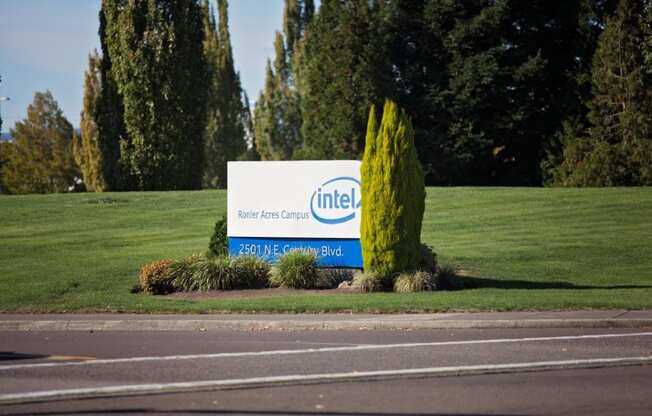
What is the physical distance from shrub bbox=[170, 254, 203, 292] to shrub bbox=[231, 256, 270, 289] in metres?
0.83

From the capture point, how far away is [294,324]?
14.4 metres

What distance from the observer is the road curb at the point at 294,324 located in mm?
13914

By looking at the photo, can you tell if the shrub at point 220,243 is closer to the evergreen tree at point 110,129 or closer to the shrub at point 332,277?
the shrub at point 332,277

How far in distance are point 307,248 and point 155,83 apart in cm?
2673

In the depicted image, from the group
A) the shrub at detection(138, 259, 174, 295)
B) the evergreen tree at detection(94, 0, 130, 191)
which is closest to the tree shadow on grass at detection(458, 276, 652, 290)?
the shrub at detection(138, 259, 174, 295)

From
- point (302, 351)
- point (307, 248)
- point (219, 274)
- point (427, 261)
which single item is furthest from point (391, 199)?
point (302, 351)

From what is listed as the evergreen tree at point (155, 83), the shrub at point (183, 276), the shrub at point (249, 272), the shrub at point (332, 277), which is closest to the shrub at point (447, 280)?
the shrub at point (332, 277)

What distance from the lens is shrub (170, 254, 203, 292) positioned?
19047 mm

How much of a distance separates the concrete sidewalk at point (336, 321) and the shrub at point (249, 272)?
369cm

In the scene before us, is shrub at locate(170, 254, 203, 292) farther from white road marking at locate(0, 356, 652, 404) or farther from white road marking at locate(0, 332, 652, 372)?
white road marking at locate(0, 356, 652, 404)

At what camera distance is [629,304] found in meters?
15.6

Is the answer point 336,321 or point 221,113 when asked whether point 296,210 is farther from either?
point 221,113

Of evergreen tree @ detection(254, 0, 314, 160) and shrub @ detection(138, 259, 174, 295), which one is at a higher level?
evergreen tree @ detection(254, 0, 314, 160)

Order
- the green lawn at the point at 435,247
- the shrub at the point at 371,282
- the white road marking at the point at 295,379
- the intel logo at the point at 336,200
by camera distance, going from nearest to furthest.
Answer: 1. the white road marking at the point at 295,379
2. the green lawn at the point at 435,247
3. the shrub at the point at 371,282
4. the intel logo at the point at 336,200
